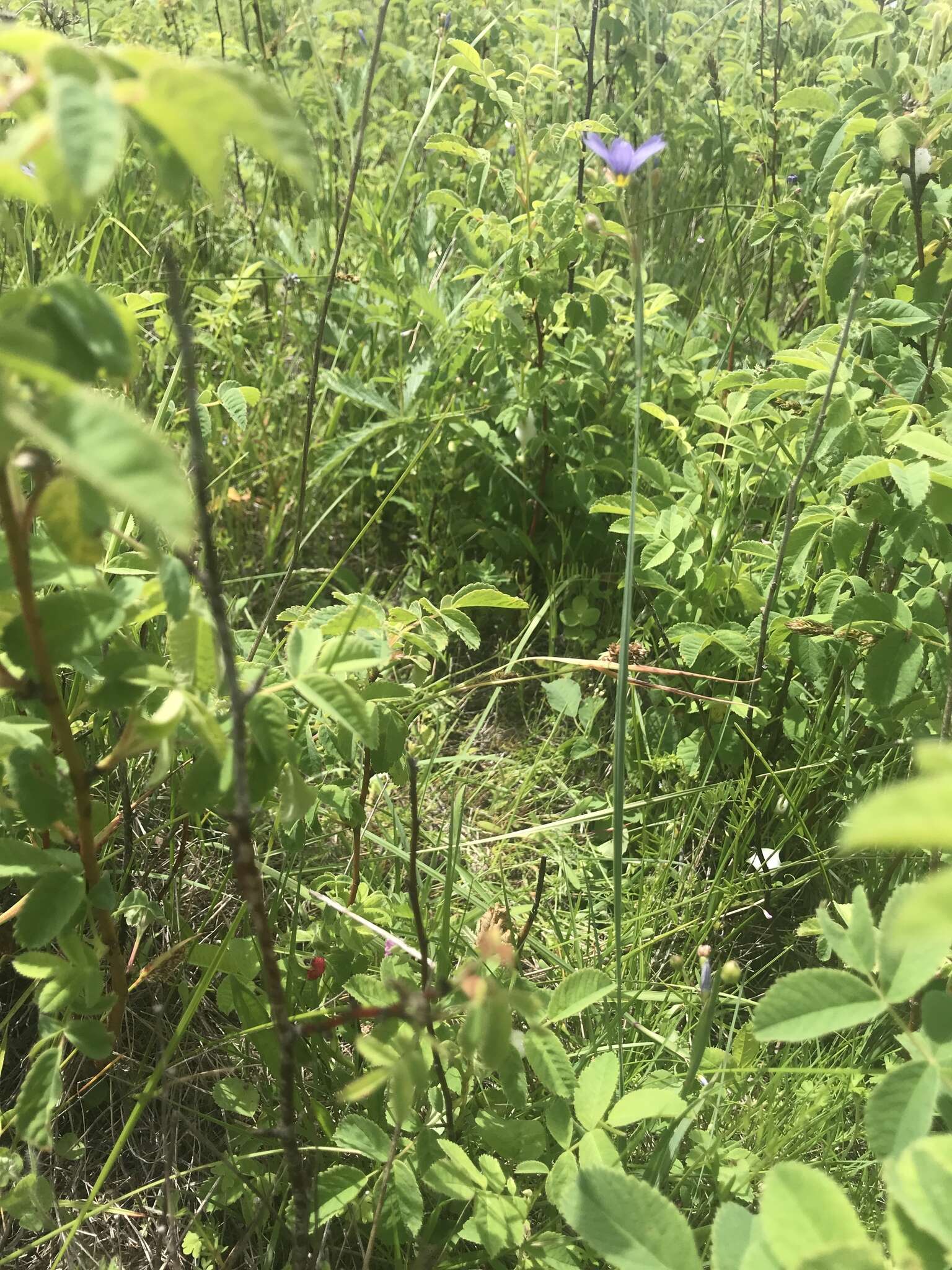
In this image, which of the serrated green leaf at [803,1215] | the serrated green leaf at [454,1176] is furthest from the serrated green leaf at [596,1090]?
the serrated green leaf at [803,1215]

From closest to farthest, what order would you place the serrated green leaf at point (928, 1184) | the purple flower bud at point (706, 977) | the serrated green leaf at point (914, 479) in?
the serrated green leaf at point (928, 1184) < the purple flower bud at point (706, 977) < the serrated green leaf at point (914, 479)

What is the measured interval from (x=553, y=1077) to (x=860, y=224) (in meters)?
1.46

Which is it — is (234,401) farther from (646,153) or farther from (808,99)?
(808,99)

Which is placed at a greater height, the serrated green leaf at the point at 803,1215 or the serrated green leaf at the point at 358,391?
the serrated green leaf at the point at 358,391

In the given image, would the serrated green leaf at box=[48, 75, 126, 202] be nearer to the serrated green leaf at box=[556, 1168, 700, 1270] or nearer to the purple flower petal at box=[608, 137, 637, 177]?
the serrated green leaf at box=[556, 1168, 700, 1270]

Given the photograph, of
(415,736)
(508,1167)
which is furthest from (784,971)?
(415,736)

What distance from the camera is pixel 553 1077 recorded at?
1.00 meters

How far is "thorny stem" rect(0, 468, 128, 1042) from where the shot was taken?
72cm

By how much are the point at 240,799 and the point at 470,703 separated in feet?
4.42

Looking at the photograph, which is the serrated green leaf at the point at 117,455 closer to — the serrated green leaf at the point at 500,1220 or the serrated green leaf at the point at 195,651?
the serrated green leaf at the point at 195,651

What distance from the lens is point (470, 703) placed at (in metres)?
2.03

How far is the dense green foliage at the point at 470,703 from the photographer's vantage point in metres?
0.66

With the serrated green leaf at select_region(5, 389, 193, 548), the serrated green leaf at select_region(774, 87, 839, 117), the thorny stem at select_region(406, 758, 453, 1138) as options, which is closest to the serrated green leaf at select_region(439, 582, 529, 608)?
the thorny stem at select_region(406, 758, 453, 1138)

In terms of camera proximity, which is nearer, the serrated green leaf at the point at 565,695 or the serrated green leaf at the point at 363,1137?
the serrated green leaf at the point at 363,1137
